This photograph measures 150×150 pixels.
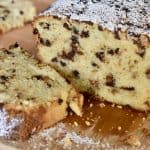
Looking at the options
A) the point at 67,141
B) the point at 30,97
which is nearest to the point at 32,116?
the point at 30,97

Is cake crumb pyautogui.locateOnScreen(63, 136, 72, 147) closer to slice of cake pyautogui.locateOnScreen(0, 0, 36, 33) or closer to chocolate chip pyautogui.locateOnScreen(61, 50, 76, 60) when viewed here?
chocolate chip pyautogui.locateOnScreen(61, 50, 76, 60)

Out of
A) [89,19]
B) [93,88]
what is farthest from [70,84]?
[89,19]

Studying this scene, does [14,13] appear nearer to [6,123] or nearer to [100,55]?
[100,55]

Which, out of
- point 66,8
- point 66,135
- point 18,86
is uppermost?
point 66,8

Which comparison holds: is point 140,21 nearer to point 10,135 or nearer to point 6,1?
point 10,135

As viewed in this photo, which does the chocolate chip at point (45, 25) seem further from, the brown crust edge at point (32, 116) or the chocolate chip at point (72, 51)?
the brown crust edge at point (32, 116)

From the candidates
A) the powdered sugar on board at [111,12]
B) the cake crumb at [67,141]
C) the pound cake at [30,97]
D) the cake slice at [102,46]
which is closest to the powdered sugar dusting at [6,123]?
the pound cake at [30,97]

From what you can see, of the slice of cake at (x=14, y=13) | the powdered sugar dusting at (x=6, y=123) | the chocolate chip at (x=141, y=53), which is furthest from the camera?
the slice of cake at (x=14, y=13)

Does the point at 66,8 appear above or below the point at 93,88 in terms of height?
above
